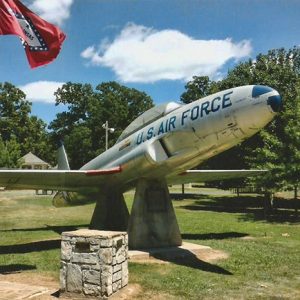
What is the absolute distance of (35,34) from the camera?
11.2 meters

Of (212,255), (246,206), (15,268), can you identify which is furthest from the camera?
(246,206)

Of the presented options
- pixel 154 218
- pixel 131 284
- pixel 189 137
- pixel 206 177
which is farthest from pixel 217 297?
pixel 206 177

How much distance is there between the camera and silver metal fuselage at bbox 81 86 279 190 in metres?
11.2

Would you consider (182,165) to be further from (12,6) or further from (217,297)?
(12,6)

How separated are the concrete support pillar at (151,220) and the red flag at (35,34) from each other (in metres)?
5.78

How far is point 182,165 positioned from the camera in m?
13.8

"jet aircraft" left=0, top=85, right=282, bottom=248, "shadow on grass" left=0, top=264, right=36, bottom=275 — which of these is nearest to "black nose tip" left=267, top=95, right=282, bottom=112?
"jet aircraft" left=0, top=85, right=282, bottom=248

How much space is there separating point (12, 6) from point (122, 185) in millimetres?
8130

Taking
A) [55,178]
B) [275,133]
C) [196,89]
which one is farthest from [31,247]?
[196,89]

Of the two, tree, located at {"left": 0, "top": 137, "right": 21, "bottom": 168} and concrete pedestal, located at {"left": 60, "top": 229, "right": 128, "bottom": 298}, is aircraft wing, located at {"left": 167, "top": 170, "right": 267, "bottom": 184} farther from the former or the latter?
tree, located at {"left": 0, "top": 137, "right": 21, "bottom": 168}

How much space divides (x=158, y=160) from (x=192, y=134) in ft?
5.23

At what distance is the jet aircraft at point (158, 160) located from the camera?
449 inches

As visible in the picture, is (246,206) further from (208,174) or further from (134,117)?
(134,117)

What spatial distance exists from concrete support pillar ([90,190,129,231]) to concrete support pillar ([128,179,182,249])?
298 centimetres
